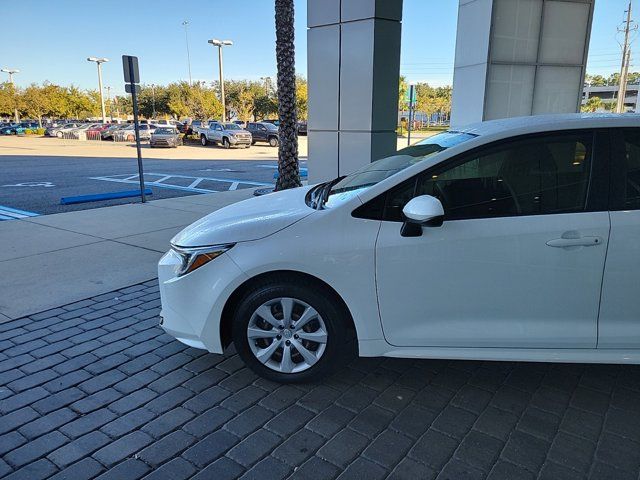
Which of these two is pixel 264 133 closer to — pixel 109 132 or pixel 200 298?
pixel 109 132

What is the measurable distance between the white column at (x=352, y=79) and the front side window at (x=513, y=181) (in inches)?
223

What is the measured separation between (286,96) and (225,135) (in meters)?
21.8

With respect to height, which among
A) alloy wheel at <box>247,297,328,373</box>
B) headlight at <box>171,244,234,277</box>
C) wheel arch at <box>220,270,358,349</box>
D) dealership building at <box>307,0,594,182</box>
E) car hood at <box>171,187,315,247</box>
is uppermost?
dealership building at <box>307,0,594,182</box>

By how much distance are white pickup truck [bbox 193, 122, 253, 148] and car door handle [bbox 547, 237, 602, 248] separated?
29036 millimetres

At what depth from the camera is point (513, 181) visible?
286 cm

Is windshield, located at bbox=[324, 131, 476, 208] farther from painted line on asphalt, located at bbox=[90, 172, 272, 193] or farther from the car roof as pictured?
painted line on asphalt, located at bbox=[90, 172, 272, 193]

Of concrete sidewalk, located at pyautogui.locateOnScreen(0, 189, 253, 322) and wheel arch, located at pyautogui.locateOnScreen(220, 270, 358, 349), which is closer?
wheel arch, located at pyautogui.locateOnScreen(220, 270, 358, 349)

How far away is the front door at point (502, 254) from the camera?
271 centimetres

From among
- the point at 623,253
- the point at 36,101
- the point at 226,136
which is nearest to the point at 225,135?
the point at 226,136

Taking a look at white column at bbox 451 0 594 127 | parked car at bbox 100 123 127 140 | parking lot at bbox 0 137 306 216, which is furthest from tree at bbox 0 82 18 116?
white column at bbox 451 0 594 127

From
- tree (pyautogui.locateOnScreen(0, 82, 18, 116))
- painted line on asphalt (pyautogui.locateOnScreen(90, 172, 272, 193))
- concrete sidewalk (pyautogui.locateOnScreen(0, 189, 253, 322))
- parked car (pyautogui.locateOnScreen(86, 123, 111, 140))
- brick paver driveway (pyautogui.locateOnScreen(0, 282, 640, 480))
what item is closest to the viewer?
brick paver driveway (pyautogui.locateOnScreen(0, 282, 640, 480))

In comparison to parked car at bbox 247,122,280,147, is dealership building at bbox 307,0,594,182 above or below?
above

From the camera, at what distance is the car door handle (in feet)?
8.76

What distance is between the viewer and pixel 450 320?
2.86 meters
